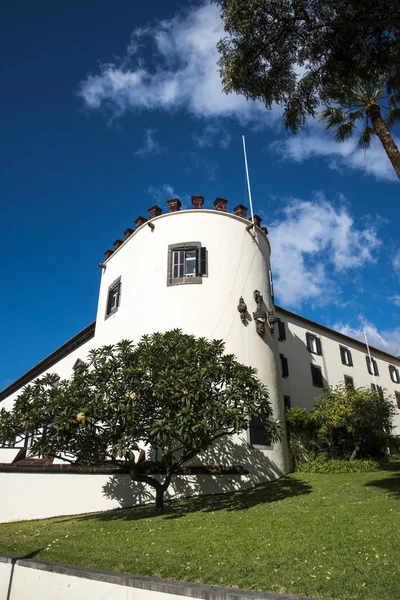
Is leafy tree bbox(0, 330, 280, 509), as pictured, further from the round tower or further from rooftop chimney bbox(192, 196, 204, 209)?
rooftop chimney bbox(192, 196, 204, 209)

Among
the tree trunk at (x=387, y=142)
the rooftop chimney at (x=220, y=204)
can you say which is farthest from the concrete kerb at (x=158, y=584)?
the rooftop chimney at (x=220, y=204)

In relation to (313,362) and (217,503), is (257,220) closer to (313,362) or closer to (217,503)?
(313,362)

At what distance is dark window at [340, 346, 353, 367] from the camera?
30.9m

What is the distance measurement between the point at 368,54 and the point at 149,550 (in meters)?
13.8

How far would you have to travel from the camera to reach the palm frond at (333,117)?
1530 centimetres

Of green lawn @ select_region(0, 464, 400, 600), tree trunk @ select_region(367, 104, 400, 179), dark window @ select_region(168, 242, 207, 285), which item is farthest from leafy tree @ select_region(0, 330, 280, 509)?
tree trunk @ select_region(367, 104, 400, 179)

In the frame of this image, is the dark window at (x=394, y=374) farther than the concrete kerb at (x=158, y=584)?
Yes

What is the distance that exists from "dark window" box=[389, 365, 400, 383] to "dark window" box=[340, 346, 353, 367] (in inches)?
293

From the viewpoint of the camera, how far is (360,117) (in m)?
15.0

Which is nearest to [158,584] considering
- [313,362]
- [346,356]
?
[313,362]

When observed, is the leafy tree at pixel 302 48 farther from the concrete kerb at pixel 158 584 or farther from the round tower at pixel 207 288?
the concrete kerb at pixel 158 584

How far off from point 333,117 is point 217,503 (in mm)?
14165

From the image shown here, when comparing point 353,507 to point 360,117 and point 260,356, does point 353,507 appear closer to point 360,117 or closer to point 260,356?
point 260,356

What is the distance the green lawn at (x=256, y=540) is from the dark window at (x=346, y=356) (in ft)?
59.5
